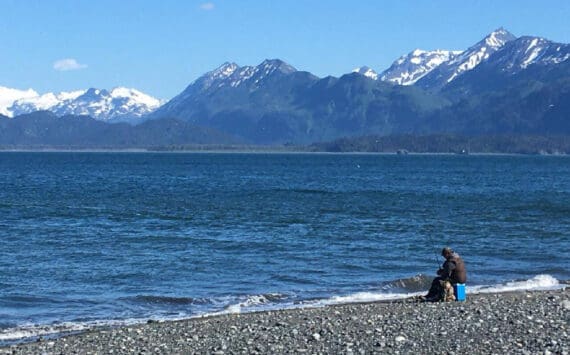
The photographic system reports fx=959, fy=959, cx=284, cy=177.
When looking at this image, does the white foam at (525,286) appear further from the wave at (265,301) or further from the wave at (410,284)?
the wave at (410,284)

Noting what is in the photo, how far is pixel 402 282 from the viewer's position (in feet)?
103

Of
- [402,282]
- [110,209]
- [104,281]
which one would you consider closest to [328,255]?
[402,282]

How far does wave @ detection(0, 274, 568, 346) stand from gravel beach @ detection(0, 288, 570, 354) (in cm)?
128

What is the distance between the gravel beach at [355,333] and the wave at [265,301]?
1276mm

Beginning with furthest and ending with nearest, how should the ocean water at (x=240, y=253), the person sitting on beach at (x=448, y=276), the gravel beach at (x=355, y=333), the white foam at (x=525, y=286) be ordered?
1. the white foam at (x=525, y=286)
2. the ocean water at (x=240, y=253)
3. the person sitting on beach at (x=448, y=276)
4. the gravel beach at (x=355, y=333)

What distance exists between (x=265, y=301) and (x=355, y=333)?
7992 millimetres

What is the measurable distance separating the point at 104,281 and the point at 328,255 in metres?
10.1

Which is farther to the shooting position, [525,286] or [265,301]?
[525,286]

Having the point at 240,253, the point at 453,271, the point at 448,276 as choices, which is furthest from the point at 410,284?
the point at 240,253

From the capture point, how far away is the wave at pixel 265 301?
23344 millimetres

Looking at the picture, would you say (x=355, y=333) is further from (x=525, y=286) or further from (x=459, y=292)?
(x=525, y=286)

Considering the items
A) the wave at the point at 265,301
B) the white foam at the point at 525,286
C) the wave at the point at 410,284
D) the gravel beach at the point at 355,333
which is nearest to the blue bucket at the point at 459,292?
the gravel beach at the point at 355,333

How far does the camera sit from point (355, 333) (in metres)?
20.1

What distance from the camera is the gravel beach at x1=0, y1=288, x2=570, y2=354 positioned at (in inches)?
736
